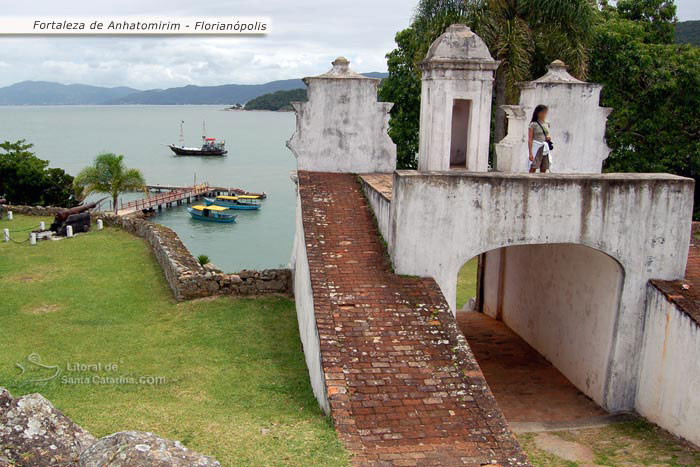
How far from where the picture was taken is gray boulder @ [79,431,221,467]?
4.51 meters

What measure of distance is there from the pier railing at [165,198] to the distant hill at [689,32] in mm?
35105

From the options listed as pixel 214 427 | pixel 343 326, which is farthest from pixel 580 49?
pixel 214 427

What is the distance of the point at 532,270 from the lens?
41.0 feet

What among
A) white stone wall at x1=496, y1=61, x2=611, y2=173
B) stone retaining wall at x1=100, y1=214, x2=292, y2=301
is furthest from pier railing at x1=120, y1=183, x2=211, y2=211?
white stone wall at x1=496, y1=61, x2=611, y2=173

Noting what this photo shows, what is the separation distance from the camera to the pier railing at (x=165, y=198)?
46528 mm

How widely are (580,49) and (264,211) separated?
40717mm

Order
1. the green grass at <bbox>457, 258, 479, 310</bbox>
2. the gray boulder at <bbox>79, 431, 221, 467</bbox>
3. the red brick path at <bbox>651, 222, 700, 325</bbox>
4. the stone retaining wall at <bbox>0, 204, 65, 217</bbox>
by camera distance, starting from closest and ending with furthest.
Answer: the gray boulder at <bbox>79, 431, 221, 467</bbox>
the red brick path at <bbox>651, 222, 700, 325</bbox>
the green grass at <bbox>457, 258, 479, 310</bbox>
the stone retaining wall at <bbox>0, 204, 65, 217</bbox>

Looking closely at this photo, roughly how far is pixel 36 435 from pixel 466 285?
13551 mm

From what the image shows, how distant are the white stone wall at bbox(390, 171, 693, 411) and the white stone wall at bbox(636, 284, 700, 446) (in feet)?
1.23

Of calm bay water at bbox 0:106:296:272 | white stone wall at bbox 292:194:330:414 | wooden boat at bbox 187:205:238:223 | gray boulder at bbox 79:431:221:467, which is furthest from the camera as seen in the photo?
wooden boat at bbox 187:205:238:223

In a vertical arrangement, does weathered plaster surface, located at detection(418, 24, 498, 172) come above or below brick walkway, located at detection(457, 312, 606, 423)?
above
